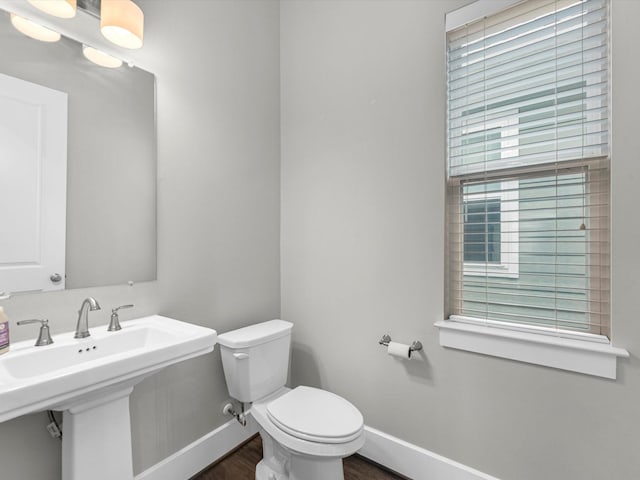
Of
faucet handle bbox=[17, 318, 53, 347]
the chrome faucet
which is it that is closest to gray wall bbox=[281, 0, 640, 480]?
the chrome faucet

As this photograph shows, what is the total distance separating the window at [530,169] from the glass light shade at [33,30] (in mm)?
1654

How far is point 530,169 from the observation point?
1.36 meters

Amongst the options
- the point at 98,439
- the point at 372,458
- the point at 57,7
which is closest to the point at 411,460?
the point at 372,458

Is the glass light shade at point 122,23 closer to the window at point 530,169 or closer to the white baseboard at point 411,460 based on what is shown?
the window at point 530,169

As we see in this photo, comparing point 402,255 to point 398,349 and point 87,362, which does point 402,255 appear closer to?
point 398,349

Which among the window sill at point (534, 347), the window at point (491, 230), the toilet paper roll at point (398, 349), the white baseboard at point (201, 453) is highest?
the window at point (491, 230)

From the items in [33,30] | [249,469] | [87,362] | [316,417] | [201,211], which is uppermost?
[33,30]

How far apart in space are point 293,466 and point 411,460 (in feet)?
1.96

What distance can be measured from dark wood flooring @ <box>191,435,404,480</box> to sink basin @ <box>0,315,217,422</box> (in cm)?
87

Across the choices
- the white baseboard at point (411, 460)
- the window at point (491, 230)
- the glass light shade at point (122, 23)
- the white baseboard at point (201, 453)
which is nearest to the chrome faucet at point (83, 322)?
the white baseboard at point (201, 453)

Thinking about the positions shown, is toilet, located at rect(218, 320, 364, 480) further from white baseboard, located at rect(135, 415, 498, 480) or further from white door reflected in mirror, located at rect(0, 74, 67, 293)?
white door reflected in mirror, located at rect(0, 74, 67, 293)

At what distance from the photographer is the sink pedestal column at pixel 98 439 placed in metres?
1.07

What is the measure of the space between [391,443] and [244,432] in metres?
0.85

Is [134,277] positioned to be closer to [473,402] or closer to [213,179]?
[213,179]
